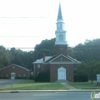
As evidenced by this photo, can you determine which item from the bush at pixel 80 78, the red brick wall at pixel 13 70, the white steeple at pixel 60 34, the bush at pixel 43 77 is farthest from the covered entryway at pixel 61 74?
the red brick wall at pixel 13 70

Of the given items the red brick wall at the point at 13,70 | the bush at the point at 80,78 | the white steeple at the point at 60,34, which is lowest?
the bush at the point at 80,78

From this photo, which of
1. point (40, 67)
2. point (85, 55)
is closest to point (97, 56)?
point (85, 55)

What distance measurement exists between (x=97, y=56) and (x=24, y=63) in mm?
31784

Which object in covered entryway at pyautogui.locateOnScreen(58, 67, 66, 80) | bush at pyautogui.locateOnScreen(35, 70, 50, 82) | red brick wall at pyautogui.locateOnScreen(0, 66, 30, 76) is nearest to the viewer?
bush at pyautogui.locateOnScreen(35, 70, 50, 82)

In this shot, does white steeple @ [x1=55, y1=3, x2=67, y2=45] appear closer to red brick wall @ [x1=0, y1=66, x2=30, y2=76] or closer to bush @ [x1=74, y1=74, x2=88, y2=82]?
bush @ [x1=74, y1=74, x2=88, y2=82]

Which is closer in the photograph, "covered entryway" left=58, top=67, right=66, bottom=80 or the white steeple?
"covered entryway" left=58, top=67, right=66, bottom=80

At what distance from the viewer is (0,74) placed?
89.2 m

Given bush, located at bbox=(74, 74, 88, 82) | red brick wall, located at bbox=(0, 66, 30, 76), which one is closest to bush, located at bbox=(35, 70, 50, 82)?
bush, located at bbox=(74, 74, 88, 82)

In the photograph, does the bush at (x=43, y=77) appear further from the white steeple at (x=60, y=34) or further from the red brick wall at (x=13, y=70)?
the red brick wall at (x=13, y=70)

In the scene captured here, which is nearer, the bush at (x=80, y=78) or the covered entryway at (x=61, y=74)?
the bush at (x=80, y=78)

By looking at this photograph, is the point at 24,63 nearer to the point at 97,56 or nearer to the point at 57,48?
the point at 97,56

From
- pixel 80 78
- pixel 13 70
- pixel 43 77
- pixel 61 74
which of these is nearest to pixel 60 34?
pixel 61 74

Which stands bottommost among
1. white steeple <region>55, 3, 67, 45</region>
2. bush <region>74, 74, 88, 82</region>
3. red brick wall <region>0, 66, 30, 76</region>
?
bush <region>74, 74, 88, 82</region>

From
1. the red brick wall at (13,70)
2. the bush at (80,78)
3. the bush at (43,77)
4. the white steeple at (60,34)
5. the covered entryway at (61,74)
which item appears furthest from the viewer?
the red brick wall at (13,70)
